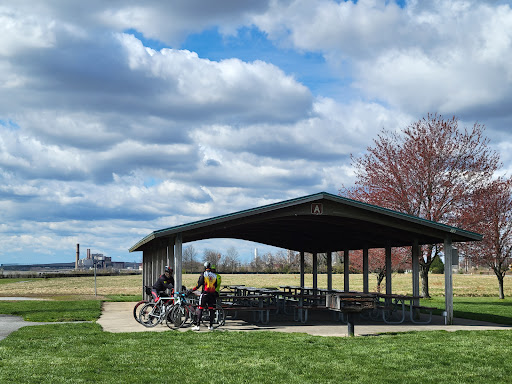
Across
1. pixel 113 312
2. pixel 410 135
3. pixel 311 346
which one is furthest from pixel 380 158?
pixel 311 346

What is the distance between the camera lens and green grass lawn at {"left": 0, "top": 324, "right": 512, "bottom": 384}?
8.54m

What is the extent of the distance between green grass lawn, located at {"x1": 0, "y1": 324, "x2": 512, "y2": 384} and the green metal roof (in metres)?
3.52

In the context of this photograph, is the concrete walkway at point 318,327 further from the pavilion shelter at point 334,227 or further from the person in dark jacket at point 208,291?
the pavilion shelter at point 334,227

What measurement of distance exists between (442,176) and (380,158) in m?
3.26

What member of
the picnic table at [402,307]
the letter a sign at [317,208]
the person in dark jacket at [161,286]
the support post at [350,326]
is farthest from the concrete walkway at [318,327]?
the letter a sign at [317,208]

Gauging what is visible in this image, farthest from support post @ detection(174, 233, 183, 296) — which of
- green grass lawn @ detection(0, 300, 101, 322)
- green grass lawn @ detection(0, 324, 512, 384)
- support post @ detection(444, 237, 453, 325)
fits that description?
support post @ detection(444, 237, 453, 325)

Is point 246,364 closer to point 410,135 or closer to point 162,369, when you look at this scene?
point 162,369

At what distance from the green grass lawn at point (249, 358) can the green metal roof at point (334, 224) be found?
3521 millimetres

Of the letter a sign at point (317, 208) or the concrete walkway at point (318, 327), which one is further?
the letter a sign at point (317, 208)

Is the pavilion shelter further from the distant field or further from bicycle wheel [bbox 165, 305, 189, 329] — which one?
the distant field

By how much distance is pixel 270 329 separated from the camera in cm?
1469

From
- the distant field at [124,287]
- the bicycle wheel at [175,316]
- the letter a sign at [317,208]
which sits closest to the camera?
the bicycle wheel at [175,316]

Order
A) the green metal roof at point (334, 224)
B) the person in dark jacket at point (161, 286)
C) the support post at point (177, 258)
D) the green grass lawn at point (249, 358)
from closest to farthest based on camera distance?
the green grass lawn at point (249, 358), the person in dark jacket at point (161, 286), the green metal roof at point (334, 224), the support post at point (177, 258)

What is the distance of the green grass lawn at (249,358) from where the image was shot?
8.54 metres
